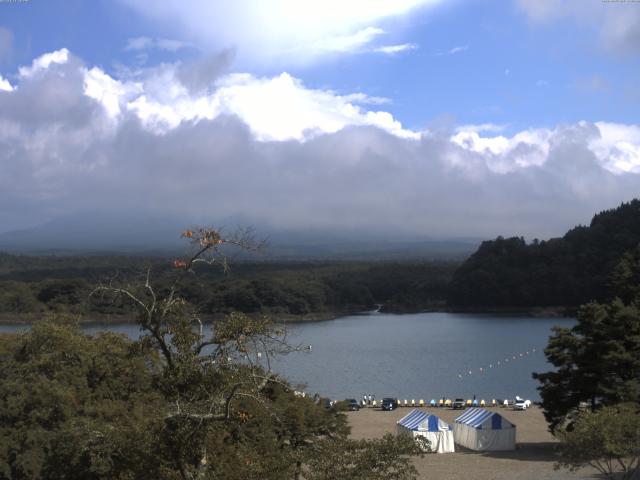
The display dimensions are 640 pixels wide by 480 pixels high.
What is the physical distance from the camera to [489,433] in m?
19.5

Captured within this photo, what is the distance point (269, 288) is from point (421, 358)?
22614 millimetres

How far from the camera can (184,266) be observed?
20.2ft

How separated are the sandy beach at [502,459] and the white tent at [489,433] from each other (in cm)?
27

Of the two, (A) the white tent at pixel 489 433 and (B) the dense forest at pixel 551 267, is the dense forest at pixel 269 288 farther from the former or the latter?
(A) the white tent at pixel 489 433

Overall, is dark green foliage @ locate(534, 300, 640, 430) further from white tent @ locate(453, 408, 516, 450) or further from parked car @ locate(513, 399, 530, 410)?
parked car @ locate(513, 399, 530, 410)

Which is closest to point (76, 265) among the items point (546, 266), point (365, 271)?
point (365, 271)

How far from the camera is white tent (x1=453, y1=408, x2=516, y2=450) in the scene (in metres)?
19.5

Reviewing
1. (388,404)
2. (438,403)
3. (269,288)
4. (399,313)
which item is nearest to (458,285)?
(399,313)

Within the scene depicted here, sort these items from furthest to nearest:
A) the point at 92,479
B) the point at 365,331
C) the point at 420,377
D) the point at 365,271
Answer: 1. the point at 365,271
2. the point at 365,331
3. the point at 420,377
4. the point at 92,479

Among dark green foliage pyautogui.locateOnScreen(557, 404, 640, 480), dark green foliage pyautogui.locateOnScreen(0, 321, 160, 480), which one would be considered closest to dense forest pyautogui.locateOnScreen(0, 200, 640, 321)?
dark green foliage pyautogui.locateOnScreen(0, 321, 160, 480)

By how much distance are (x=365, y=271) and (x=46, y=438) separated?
252 feet

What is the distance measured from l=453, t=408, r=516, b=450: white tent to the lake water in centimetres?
509

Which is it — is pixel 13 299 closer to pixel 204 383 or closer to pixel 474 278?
pixel 474 278

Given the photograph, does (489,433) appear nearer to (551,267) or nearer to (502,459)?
(502,459)
